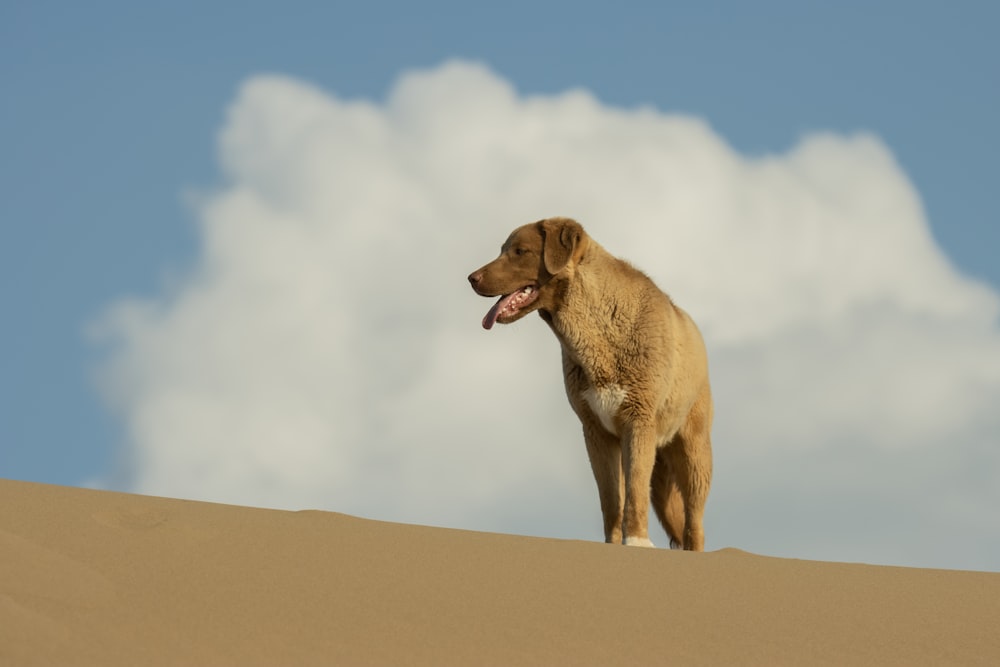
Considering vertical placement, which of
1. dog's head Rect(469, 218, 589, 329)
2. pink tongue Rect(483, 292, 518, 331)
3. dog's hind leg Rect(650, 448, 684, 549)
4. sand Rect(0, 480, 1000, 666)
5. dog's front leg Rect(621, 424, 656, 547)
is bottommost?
sand Rect(0, 480, 1000, 666)

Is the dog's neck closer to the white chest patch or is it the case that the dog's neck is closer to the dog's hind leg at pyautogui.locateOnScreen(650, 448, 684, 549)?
the white chest patch

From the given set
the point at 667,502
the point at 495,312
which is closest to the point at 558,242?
the point at 495,312

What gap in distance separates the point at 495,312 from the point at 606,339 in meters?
0.83

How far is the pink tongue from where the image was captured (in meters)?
9.33

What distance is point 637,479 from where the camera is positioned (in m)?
8.95

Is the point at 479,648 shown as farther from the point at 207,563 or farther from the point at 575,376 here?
the point at 575,376

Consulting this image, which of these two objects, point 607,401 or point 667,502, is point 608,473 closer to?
point 607,401

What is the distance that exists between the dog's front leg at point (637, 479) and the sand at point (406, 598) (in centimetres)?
152

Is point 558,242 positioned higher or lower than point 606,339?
higher

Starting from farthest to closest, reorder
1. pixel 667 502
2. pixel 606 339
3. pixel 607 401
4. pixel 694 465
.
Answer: pixel 667 502 → pixel 694 465 → pixel 606 339 → pixel 607 401

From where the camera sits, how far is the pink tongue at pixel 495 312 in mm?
9328

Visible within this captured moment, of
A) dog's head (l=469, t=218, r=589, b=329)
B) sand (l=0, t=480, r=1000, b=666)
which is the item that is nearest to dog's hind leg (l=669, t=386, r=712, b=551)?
dog's head (l=469, t=218, r=589, b=329)

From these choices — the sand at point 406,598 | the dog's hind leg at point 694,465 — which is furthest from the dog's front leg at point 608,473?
the sand at point 406,598

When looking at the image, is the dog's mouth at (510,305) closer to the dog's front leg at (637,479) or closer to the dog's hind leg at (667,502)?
the dog's front leg at (637,479)
